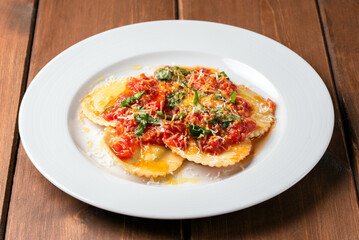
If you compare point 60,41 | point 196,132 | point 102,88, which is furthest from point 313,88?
point 60,41

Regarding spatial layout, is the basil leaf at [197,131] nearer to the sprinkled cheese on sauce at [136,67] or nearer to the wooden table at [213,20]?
the wooden table at [213,20]

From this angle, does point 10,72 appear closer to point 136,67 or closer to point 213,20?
point 136,67

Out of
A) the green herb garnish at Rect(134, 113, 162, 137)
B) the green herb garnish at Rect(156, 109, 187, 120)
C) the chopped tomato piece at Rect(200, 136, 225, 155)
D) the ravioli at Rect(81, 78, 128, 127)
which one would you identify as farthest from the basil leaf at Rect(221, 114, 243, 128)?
the ravioli at Rect(81, 78, 128, 127)

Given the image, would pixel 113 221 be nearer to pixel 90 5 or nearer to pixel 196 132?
pixel 196 132

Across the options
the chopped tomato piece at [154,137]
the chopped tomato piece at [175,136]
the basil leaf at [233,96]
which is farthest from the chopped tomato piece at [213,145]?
the basil leaf at [233,96]

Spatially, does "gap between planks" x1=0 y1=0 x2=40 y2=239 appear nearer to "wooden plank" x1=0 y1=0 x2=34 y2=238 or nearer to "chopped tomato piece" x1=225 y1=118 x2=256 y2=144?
"wooden plank" x1=0 y1=0 x2=34 y2=238

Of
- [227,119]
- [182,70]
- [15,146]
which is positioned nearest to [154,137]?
[227,119]
